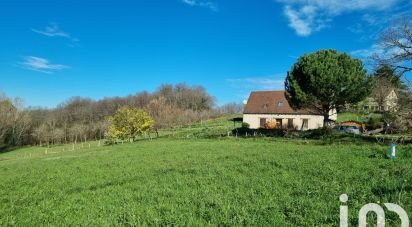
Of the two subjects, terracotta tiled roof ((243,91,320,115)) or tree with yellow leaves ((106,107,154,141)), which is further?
terracotta tiled roof ((243,91,320,115))

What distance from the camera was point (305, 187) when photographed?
28.7 ft

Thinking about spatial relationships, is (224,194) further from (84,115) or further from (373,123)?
(84,115)

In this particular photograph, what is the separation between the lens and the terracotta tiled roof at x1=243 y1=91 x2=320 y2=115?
52963 millimetres

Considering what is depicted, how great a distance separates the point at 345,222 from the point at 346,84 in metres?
32.2

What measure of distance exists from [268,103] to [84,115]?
67.5 meters

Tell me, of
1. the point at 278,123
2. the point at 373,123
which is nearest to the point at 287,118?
the point at 278,123

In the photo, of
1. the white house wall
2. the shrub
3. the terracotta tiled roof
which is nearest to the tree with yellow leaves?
the white house wall

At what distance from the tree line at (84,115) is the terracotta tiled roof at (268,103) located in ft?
62.7

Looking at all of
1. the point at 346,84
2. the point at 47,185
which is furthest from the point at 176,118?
the point at 47,185

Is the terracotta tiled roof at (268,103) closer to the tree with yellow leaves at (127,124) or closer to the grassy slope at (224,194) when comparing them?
the tree with yellow leaves at (127,124)

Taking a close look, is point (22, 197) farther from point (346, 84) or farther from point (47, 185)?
point (346, 84)

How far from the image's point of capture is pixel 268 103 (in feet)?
179

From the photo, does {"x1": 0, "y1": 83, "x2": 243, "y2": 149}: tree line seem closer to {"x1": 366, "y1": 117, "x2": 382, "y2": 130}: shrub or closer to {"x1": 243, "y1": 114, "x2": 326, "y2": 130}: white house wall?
{"x1": 243, "y1": 114, "x2": 326, "y2": 130}: white house wall

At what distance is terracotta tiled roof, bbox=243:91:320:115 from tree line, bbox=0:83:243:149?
19.1 metres
